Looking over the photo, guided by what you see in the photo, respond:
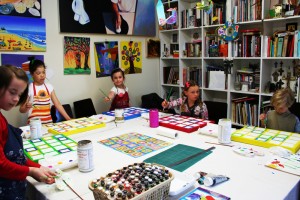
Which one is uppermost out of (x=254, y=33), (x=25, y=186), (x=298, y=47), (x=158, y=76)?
(x=254, y=33)

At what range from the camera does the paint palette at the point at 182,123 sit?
2084mm

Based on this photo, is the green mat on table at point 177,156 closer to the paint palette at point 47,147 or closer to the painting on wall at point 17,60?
the paint palette at point 47,147

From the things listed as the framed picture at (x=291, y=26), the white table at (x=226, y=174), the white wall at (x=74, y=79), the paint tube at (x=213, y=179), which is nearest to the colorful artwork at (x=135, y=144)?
the white table at (x=226, y=174)

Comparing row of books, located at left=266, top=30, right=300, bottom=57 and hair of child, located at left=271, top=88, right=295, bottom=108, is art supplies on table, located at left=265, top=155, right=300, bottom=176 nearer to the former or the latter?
hair of child, located at left=271, top=88, right=295, bottom=108

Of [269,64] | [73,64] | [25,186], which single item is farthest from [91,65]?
[25,186]

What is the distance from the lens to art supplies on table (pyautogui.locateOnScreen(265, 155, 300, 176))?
1.33m

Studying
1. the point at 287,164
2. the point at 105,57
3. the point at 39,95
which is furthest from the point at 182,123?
the point at 105,57

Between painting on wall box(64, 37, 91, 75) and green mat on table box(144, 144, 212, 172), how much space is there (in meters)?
2.26

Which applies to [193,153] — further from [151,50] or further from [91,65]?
[151,50]

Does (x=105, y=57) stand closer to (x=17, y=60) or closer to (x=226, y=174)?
(x=17, y=60)

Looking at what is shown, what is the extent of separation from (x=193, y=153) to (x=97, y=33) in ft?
8.64

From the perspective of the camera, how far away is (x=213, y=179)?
1.20 m

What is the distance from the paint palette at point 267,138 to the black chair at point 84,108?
2157mm

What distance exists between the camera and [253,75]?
3.49 metres
